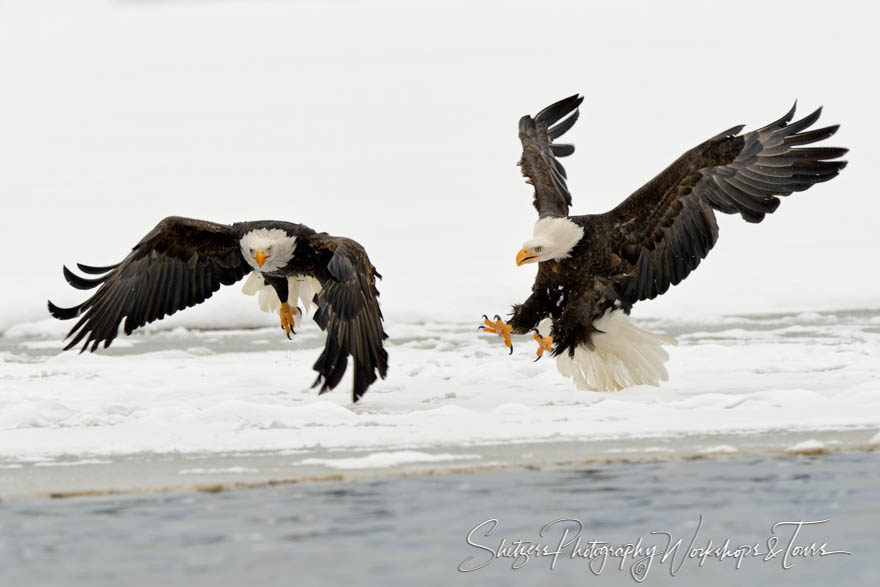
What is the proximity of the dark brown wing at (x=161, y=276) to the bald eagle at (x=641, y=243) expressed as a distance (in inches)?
54.3

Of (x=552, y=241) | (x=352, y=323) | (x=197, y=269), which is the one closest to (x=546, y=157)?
(x=552, y=241)

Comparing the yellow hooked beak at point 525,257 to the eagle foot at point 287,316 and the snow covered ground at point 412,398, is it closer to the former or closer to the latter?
the snow covered ground at point 412,398

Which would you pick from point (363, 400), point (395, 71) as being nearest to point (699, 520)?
point (363, 400)

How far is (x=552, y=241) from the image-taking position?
245 inches

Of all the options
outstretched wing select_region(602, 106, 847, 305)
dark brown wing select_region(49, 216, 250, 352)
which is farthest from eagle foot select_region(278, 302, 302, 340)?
outstretched wing select_region(602, 106, 847, 305)

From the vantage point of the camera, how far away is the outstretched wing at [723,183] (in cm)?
595

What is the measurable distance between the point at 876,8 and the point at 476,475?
16116mm

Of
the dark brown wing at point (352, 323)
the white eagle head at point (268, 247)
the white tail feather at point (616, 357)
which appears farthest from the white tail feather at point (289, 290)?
the white tail feather at point (616, 357)

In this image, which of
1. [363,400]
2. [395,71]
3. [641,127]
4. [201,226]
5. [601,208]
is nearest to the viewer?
[363,400]

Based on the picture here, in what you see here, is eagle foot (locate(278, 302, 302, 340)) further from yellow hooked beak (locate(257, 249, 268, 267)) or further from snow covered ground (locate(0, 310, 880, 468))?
yellow hooked beak (locate(257, 249, 268, 267))

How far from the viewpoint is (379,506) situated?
3.89m

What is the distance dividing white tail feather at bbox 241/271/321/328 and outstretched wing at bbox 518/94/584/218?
1.24 metres

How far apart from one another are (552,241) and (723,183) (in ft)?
2.66

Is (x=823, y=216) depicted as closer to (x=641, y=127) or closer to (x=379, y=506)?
(x=641, y=127)
